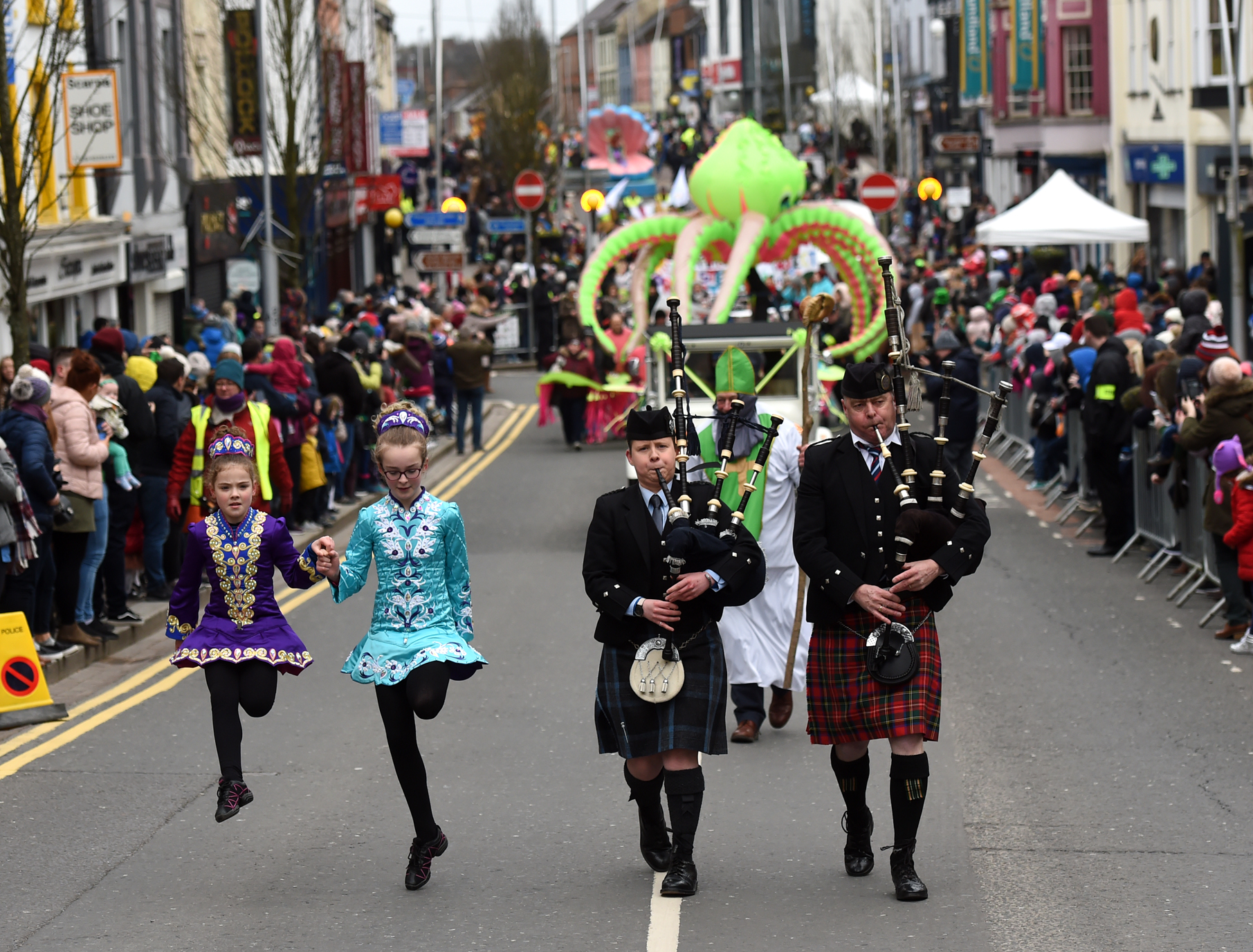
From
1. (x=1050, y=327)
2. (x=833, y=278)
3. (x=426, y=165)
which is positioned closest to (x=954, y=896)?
(x=1050, y=327)

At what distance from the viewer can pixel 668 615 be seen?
6504mm

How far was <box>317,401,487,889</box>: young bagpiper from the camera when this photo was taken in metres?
6.75

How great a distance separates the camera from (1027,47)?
45531 millimetres

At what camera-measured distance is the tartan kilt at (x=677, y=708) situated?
662 centimetres

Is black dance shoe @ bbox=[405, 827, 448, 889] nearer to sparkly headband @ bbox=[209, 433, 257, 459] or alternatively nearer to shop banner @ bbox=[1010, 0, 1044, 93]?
sparkly headband @ bbox=[209, 433, 257, 459]

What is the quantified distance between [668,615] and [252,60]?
27.8 meters

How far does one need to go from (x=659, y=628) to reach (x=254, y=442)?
645cm

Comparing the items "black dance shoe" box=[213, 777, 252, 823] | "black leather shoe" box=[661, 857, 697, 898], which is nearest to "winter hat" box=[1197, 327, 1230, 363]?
"black leather shoe" box=[661, 857, 697, 898]

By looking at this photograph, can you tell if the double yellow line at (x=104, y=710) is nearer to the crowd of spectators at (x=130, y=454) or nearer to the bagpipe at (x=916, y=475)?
the crowd of spectators at (x=130, y=454)

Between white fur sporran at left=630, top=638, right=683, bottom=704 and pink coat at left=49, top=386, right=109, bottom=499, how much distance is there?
237 inches

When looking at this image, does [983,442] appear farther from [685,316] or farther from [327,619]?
[685,316]

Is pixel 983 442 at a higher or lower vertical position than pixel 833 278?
lower

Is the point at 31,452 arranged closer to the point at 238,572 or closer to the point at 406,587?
the point at 238,572

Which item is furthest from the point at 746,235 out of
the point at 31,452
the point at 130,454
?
the point at 31,452
